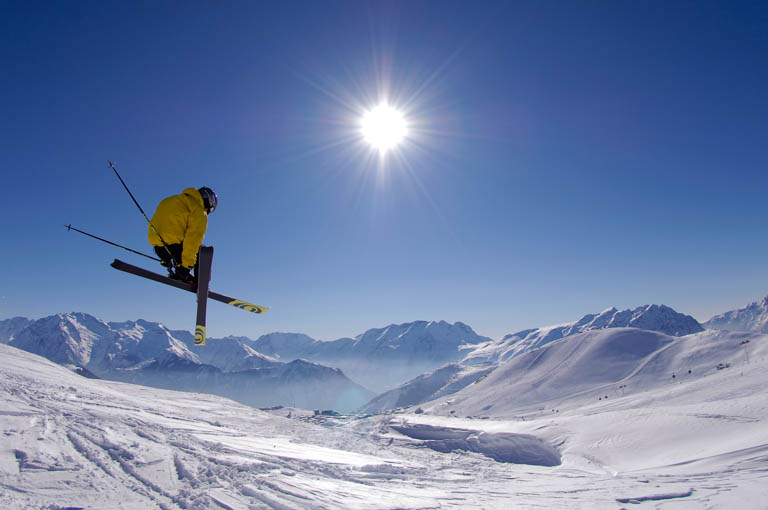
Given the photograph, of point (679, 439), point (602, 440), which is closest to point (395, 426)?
point (602, 440)

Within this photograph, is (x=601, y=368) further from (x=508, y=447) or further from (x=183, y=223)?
(x=183, y=223)

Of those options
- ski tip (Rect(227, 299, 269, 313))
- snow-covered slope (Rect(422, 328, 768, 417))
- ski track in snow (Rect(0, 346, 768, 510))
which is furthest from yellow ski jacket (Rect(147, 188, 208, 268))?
snow-covered slope (Rect(422, 328, 768, 417))

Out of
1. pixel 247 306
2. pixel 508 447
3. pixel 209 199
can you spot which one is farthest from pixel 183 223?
pixel 508 447

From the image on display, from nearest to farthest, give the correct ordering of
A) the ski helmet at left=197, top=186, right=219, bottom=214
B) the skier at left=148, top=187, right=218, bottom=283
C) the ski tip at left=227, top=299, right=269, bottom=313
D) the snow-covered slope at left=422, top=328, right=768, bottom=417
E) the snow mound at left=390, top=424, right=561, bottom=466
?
the skier at left=148, top=187, right=218, bottom=283 → the ski helmet at left=197, top=186, right=219, bottom=214 → the ski tip at left=227, top=299, right=269, bottom=313 → the snow mound at left=390, top=424, right=561, bottom=466 → the snow-covered slope at left=422, top=328, right=768, bottom=417

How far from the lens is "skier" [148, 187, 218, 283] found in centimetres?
630

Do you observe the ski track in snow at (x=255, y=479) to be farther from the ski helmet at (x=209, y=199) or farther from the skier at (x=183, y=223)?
the ski helmet at (x=209, y=199)

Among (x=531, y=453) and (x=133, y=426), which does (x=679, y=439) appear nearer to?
(x=531, y=453)

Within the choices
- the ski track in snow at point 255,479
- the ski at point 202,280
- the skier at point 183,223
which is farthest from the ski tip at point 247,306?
the ski track in snow at point 255,479

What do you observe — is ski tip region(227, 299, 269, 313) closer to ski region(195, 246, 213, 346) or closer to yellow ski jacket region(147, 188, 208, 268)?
ski region(195, 246, 213, 346)

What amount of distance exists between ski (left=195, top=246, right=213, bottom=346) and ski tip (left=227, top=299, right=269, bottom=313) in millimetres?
1261

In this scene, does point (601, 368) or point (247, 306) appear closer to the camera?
point (247, 306)

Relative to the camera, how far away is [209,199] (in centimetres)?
669

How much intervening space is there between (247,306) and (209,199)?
3058mm

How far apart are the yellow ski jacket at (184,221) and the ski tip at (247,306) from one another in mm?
1882
